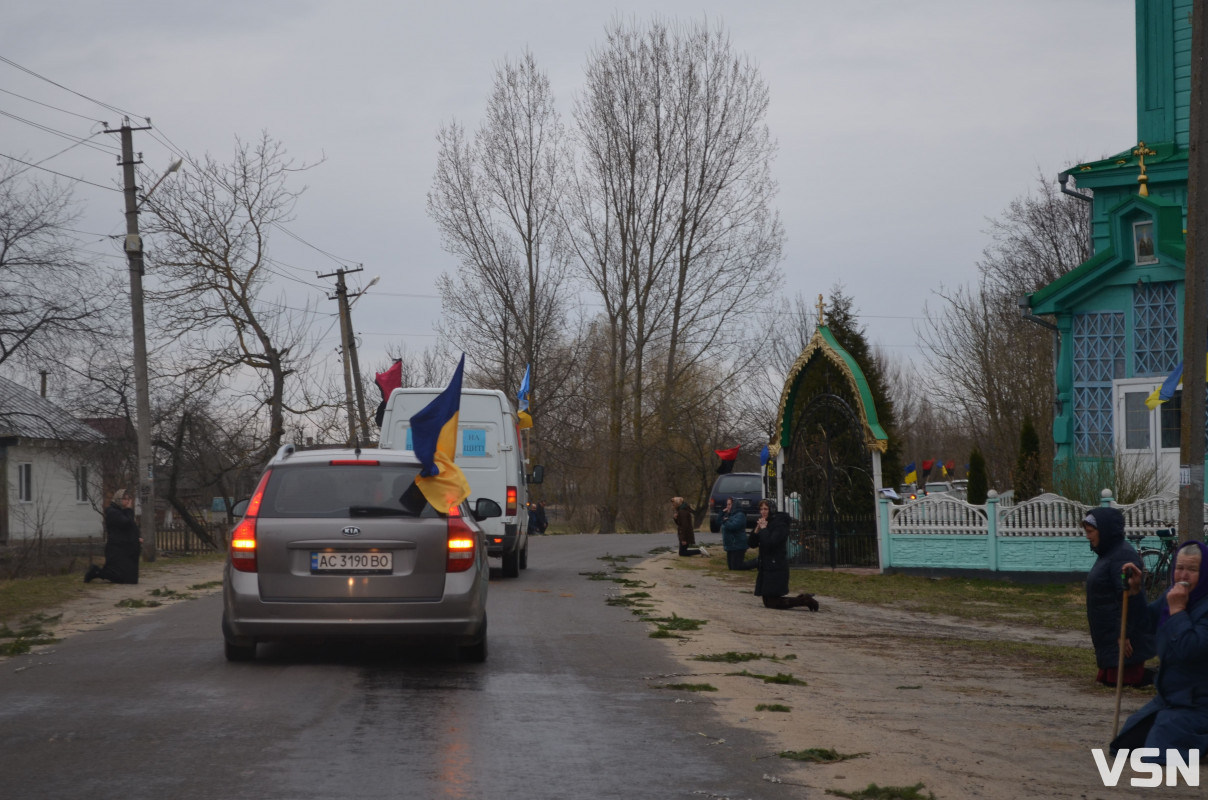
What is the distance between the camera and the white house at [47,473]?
115ft

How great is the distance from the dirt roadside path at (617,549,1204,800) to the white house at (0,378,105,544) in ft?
81.2

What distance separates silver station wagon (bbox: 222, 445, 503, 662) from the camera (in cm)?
905

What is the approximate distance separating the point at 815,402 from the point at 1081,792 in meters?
18.3

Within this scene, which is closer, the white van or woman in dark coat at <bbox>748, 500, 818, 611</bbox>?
woman in dark coat at <bbox>748, 500, 818, 611</bbox>

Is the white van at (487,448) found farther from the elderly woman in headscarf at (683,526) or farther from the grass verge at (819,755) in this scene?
the grass verge at (819,755)

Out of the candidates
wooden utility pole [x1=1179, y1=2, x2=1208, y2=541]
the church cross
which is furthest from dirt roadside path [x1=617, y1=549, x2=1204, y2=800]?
the church cross

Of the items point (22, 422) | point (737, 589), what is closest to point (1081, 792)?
point (737, 589)

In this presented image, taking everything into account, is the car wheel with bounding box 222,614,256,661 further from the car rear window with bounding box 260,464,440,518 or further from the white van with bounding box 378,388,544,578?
the white van with bounding box 378,388,544,578

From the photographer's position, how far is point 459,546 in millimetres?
9227

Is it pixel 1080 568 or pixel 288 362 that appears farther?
pixel 288 362

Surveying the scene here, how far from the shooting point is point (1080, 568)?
19.1 m

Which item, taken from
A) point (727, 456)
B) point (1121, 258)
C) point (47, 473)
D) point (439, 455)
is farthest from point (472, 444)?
point (47, 473)

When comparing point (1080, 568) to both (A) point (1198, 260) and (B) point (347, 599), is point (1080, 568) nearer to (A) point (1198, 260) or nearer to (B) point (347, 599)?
(A) point (1198, 260)

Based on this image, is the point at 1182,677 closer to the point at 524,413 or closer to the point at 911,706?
the point at 911,706
